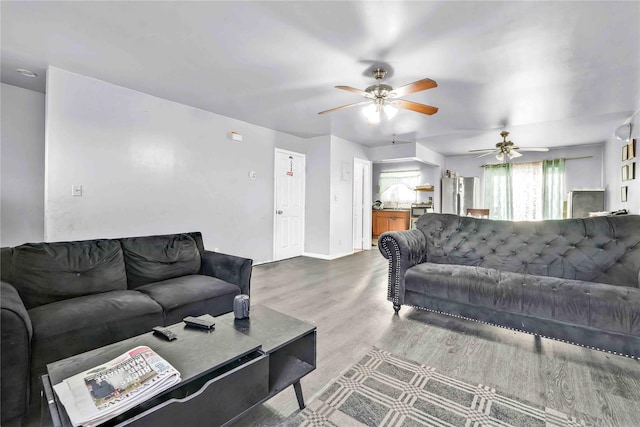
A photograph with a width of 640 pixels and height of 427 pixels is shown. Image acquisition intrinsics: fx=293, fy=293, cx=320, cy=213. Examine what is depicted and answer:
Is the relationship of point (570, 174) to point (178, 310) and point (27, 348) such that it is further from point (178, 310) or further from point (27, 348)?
point (27, 348)

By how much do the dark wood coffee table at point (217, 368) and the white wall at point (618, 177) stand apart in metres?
5.11

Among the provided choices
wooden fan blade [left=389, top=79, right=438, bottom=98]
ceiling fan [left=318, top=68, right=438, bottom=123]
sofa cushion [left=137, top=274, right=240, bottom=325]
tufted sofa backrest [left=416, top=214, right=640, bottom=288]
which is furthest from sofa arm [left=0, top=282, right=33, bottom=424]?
tufted sofa backrest [left=416, top=214, right=640, bottom=288]

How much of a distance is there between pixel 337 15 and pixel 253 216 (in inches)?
137

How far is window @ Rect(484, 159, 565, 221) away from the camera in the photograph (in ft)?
22.6

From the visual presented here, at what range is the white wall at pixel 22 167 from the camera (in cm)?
322

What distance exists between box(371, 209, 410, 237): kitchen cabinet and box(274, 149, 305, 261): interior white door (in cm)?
282

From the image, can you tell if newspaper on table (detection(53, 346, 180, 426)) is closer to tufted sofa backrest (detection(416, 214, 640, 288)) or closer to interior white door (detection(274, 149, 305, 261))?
tufted sofa backrest (detection(416, 214, 640, 288))

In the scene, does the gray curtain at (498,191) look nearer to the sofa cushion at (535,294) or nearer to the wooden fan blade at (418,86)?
the sofa cushion at (535,294)

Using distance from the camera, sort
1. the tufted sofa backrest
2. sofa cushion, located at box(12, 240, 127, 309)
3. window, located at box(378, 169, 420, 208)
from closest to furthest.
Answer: sofa cushion, located at box(12, 240, 127, 309), the tufted sofa backrest, window, located at box(378, 169, 420, 208)

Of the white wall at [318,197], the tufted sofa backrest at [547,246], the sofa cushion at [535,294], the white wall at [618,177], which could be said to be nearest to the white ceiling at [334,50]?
the white wall at [618,177]

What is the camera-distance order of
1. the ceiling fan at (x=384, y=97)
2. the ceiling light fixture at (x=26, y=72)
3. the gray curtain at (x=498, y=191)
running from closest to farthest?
1. the ceiling fan at (x=384, y=97)
2. the ceiling light fixture at (x=26, y=72)
3. the gray curtain at (x=498, y=191)

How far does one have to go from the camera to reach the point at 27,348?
4.65ft

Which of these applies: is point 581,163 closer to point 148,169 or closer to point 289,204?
point 289,204

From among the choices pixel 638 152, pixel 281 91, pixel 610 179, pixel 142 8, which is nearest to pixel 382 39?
pixel 281 91
